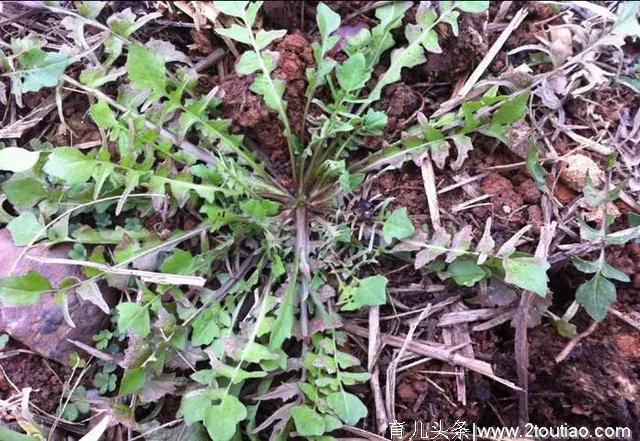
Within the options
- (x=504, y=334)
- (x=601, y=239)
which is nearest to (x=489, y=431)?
(x=504, y=334)

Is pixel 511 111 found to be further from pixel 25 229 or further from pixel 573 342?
pixel 25 229

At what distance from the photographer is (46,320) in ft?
5.27

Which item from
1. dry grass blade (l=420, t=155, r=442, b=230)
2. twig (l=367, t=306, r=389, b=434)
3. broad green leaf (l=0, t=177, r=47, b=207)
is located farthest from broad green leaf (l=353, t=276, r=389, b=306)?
broad green leaf (l=0, t=177, r=47, b=207)

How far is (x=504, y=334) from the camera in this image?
1.61 meters

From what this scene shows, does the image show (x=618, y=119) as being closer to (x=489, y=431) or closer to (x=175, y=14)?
(x=489, y=431)

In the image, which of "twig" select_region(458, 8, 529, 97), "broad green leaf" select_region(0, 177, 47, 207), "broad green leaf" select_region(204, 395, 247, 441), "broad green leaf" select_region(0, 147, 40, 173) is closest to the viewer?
"broad green leaf" select_region(204, 395, 247, 441)

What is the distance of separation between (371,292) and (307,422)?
1.18 feet

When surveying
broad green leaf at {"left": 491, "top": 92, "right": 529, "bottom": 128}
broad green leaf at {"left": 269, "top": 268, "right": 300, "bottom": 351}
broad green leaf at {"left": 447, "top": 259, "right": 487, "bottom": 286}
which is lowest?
broad green leaf at {"left": 269, "top": 268, "right": 300, "bottom": 351}

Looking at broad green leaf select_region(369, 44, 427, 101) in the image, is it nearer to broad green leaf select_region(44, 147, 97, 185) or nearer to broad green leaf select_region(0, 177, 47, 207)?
broad green leaf select_region(44, 147, 97, 185)

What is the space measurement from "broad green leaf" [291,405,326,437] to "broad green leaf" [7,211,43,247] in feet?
2.77

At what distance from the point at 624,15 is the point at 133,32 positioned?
4.51 feet

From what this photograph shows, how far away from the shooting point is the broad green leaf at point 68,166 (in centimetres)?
149

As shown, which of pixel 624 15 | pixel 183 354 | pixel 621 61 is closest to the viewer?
pixel 624 15

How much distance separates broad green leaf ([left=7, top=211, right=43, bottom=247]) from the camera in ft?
5.22
